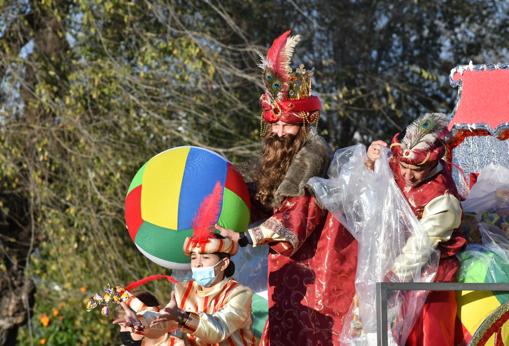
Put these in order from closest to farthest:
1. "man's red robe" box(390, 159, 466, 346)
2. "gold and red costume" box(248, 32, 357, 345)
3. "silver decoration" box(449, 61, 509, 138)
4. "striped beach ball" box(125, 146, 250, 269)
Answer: "man's red robe" box(390, 159, 466, 346)
"silver decoration" box(449, 61, 509, 138)
"gold and red costume" box(248, 32, 357, 345)
"striped beach ball" box(125, 146, 250, 269)

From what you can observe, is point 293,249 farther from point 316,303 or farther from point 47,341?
point 47,341

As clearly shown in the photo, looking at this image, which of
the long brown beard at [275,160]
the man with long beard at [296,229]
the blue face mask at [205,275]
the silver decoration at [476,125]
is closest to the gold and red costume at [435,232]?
the silver decoration at [476,125]

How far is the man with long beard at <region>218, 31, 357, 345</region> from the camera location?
4.52 metres

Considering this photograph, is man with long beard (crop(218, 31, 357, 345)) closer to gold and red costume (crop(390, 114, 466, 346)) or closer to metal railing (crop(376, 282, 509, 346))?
gold and red costume (crop(390, 114, 466, 346))

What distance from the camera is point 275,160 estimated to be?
187 inches

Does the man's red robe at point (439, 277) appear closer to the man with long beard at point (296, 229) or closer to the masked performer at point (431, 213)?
the masked performer at point (431, 213)

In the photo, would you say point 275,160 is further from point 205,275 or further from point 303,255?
point 205,275

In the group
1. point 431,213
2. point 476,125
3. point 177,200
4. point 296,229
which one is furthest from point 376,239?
point 177,200

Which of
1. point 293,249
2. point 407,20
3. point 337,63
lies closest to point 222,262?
point 293,249

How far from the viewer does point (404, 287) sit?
3.77 meters

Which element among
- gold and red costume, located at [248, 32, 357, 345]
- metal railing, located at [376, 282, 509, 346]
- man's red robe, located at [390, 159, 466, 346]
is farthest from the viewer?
gold and red costume, located at [248, 32, 357, 345]

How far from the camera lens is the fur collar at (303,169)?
456cm

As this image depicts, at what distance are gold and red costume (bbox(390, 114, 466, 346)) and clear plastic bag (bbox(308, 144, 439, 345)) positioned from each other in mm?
25

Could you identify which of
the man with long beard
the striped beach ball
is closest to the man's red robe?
the man with long beard
